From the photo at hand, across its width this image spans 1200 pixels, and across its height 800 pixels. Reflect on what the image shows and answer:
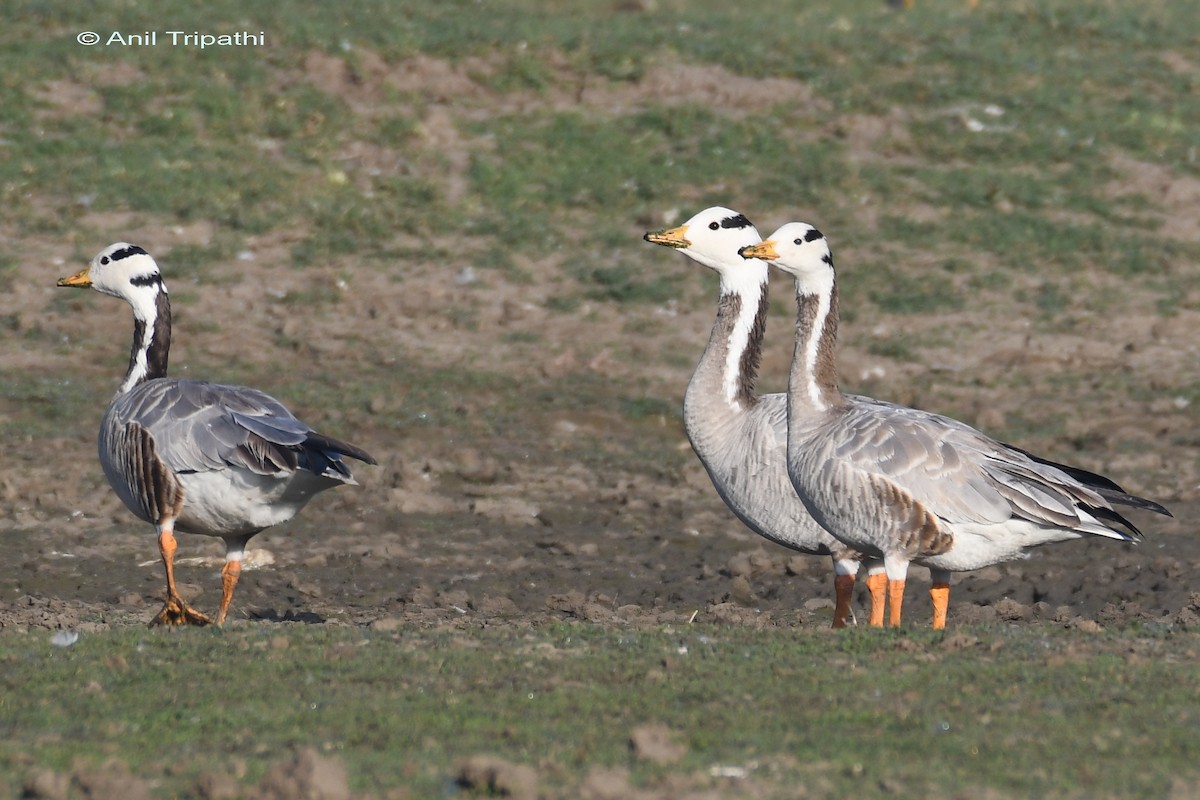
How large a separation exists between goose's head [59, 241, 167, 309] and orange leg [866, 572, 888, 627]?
462cm

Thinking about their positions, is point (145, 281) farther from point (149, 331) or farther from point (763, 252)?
point (763, 252)

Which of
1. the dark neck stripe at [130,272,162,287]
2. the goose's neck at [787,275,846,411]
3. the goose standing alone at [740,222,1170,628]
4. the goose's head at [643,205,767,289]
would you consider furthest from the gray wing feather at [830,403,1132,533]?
the dark neck stripe at [130,272,162,287]

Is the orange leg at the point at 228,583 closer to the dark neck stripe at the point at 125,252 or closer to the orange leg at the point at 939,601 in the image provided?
the dark neck stripe at the point at 125,252

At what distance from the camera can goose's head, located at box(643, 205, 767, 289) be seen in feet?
34.6

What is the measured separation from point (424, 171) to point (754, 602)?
26.1 ft

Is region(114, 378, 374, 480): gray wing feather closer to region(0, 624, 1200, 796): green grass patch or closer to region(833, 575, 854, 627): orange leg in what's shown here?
region(0, 624, 1200, 796): green grass patch

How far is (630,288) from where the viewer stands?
50.6 ft

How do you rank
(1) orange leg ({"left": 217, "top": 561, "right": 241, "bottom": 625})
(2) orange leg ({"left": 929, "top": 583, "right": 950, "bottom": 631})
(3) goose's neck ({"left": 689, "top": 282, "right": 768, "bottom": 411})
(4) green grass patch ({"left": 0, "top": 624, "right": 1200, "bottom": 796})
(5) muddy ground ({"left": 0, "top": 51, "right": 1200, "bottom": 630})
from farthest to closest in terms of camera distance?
(5) muddy ground ({"left": 0, "top": 51, "right": 1200, "bottom": 630})
(3) goose's neck ({"left": 689, "top": 282, "right": 768, "bottom": 411})
(1) orange leg ({"left": 217, "top": 561, "right": 241, "bottom": 625})
(2) orange leg ({"left": 929, "top": 583, "right": 950, "bottom": 631})
(4) green grass patch ({"left": 0, "top": 624, "right": 1200, "bottom": 796})

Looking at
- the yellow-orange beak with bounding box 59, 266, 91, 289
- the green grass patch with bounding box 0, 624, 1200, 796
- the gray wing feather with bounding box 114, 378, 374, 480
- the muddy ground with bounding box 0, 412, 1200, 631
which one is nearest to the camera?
the green grass patch with bounding box 0, 624, 1200, 796

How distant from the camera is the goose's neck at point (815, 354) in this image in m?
9.13

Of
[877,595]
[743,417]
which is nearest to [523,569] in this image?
[743,417]

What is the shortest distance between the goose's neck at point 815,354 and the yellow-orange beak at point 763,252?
0.28 meters

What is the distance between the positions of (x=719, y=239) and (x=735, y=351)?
2.49 ft

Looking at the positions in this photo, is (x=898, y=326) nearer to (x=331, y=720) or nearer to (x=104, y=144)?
(x=104, y=144)
